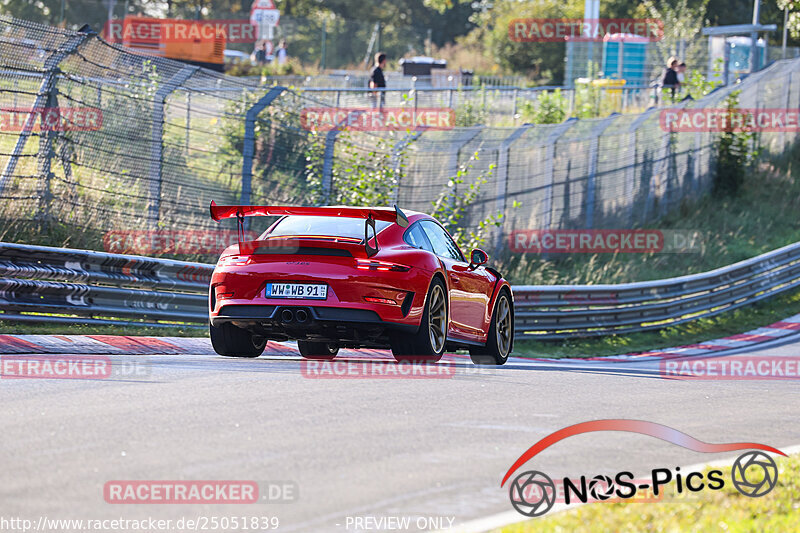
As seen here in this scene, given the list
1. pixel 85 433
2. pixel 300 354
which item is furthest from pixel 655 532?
pixel 300 354

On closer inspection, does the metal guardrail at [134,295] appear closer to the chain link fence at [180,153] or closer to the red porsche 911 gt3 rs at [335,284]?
the chain link fence at [180,153]

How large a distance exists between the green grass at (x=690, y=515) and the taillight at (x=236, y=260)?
458 cm

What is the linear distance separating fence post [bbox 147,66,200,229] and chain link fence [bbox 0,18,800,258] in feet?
0.04

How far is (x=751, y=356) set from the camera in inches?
674

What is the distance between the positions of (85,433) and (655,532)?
Answer: 10.4 ft

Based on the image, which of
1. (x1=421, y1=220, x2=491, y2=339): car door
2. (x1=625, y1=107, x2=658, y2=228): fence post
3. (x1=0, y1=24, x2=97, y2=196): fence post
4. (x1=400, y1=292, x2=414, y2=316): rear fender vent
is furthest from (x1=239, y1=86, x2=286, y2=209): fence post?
(x1=625, y1=107, x2=658, y2=228): fence post

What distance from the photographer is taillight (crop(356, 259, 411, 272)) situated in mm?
9565

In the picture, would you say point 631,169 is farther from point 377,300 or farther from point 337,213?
point 377,300

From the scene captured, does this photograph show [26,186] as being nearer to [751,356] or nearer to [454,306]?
[454,306]

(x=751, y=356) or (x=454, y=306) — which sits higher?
(x=454, y=306)

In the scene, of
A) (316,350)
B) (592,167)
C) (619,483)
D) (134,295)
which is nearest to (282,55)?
(592,167)

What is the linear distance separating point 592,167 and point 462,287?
12.6 meters

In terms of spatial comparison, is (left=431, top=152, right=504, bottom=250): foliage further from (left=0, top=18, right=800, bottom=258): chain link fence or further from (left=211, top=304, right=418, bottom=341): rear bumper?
(left=211, top=304, right=418, bottom=341): rear bumper

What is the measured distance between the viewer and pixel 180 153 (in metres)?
15.7
